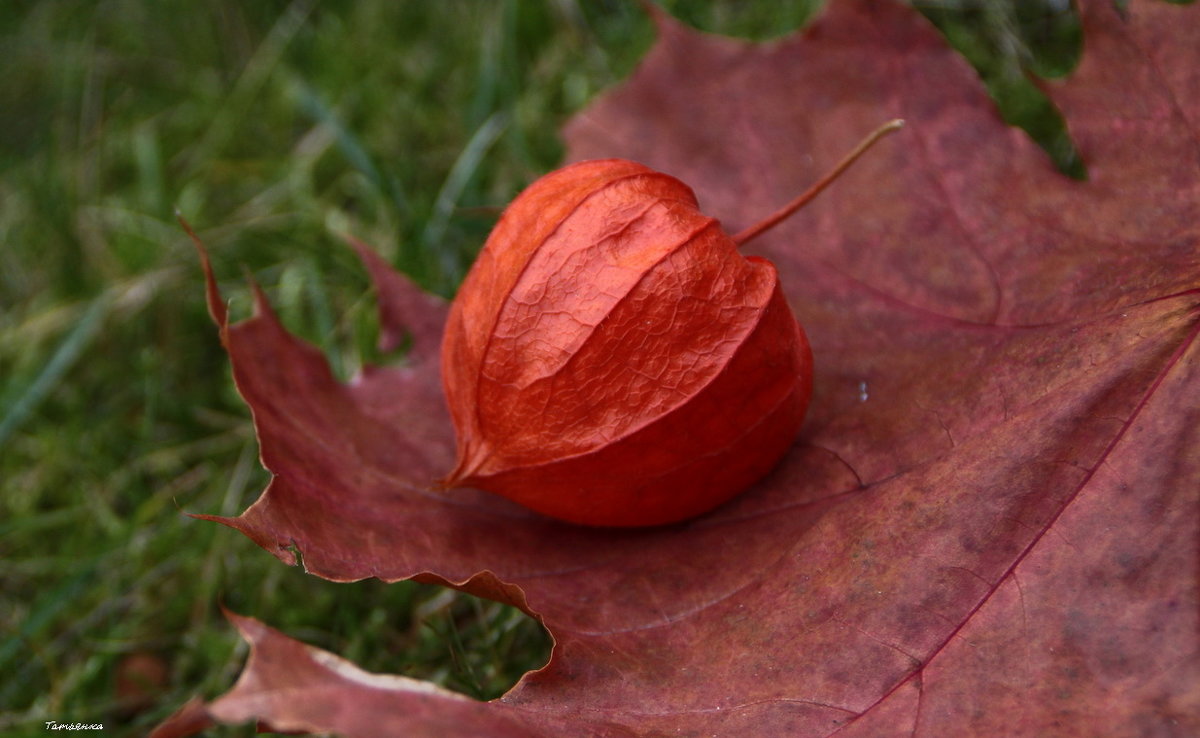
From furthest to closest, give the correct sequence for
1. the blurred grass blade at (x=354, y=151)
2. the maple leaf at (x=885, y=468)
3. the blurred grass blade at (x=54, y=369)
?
the blurred grass blade at (x=354, y=151)
the blurred grass blade at (x=54, y=369)
the maple leaf at (x=885, y=468)

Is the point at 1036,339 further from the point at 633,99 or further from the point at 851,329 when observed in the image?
the point at 633,99

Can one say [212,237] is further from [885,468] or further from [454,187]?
[885,468]

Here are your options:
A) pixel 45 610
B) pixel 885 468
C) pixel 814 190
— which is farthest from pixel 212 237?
pixel 885 468

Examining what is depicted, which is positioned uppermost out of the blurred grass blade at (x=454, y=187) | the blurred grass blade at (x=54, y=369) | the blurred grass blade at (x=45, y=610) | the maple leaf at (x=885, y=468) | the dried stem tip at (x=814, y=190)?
the dried stem tip at (x=814, y=190)

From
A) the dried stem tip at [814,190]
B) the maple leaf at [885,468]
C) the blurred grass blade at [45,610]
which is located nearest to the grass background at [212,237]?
the blurred grass blade at [45,610]

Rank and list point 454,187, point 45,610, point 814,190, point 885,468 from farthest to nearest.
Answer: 1. point 454,187
2. point 45,610
3. point 814,190
4. point 885,468

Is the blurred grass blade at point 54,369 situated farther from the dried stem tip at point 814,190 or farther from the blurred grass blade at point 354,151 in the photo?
the dried stem tip at point 814,190

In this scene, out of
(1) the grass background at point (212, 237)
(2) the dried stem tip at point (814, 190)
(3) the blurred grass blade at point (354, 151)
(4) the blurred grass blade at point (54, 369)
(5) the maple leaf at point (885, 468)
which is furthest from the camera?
(3) the blurred grass blade at point (354, 151)

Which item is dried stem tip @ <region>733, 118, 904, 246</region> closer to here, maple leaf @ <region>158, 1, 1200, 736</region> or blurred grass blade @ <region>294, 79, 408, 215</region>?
maple leaf @ <region>158, 1, 1200, 736</region>
